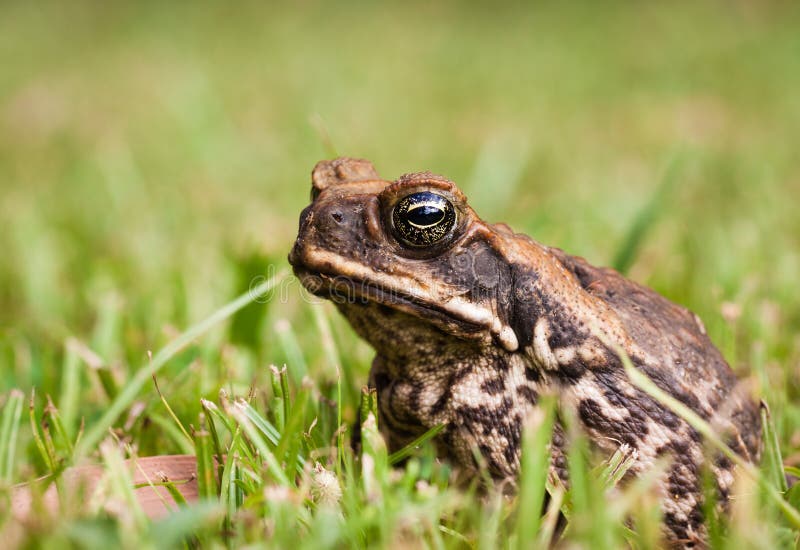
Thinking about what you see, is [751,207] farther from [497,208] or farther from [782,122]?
[782,122]

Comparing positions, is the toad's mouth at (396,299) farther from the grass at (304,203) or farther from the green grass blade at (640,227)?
the green grass blade at (640,227)

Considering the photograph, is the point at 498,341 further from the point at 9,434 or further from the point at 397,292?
the point at 9,434

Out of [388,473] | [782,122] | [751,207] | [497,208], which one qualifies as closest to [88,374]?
[388,473]

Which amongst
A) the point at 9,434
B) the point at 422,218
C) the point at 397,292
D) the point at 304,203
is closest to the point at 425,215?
the point at 422,218

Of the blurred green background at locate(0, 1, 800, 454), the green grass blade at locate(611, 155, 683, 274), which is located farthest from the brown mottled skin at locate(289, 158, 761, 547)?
the green grass blade at locate(611, 155, 683, 274)

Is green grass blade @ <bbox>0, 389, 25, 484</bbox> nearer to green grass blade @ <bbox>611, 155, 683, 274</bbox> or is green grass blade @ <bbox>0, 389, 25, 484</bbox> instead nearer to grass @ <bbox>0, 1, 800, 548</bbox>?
grass @ <bbox>0, 1, 800, 548</bbox>

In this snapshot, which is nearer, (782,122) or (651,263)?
(651,263)
